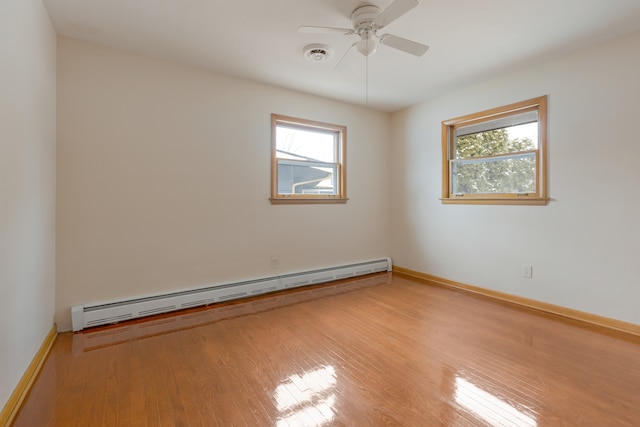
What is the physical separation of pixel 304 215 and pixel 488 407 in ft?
8.82

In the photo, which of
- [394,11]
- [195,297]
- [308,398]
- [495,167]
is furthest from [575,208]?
[195,297]

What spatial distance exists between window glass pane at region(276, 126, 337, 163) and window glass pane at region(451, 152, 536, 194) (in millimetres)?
1648

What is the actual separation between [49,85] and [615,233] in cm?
478

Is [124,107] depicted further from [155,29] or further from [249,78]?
[249,78]

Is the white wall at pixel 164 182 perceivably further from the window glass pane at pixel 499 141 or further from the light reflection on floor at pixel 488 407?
the light reflection on floor at pixel 488 407


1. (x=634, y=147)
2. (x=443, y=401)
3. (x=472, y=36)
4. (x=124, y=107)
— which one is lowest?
(x=443, y=401)

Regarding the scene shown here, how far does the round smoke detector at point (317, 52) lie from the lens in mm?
2566

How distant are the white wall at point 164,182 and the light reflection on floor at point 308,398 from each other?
1.73m

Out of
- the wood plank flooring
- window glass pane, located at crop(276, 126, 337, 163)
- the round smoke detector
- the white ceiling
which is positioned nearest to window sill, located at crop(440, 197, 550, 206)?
the wood plank flooring

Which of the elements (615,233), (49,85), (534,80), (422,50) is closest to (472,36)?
(422,50)

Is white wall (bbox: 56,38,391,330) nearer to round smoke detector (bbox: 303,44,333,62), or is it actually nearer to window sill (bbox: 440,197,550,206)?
round smoke detector (bbox: 303,44,333,62)

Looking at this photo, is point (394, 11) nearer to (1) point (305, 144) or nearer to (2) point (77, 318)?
(1) point (305, 144)

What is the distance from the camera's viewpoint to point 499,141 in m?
3.33

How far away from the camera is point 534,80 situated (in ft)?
9.75
